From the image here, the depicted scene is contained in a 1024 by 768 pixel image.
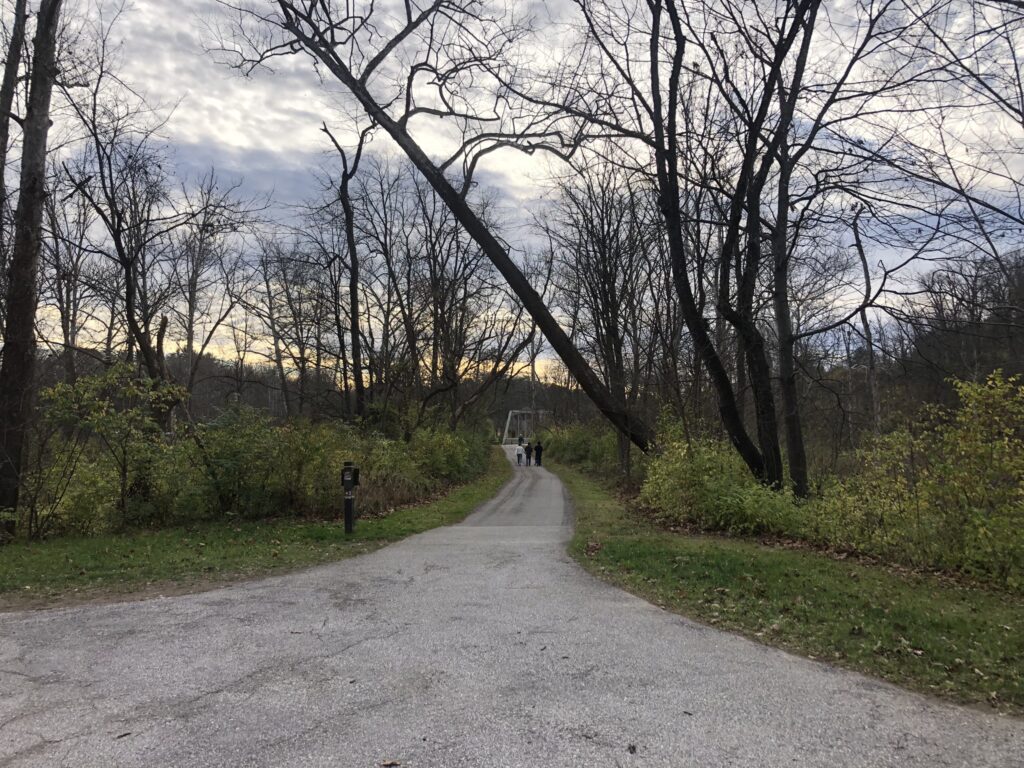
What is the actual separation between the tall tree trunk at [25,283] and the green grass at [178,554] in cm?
171

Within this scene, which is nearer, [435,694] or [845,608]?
[435,694]

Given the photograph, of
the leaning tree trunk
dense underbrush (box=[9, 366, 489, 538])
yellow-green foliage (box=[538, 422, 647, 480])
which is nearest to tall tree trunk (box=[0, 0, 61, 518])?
dense underbrush (box=[9, 366, 489, 538])

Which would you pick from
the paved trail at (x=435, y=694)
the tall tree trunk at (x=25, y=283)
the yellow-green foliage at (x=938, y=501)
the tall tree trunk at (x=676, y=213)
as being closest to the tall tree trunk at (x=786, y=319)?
the tall tree trunk at (x=676, y=213)

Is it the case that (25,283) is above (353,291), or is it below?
below

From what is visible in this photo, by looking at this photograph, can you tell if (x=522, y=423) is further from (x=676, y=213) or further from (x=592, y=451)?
(x=676, y=213)

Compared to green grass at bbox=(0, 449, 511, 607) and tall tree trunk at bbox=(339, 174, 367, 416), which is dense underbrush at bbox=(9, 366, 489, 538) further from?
tall tree trunk at bbox=(339, 174, 367, 416)

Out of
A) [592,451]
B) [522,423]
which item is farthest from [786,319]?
[522,423]

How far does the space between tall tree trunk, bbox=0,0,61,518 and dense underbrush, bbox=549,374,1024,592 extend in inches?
451

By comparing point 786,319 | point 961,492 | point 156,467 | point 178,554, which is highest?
point 786,319

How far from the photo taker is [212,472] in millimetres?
11555

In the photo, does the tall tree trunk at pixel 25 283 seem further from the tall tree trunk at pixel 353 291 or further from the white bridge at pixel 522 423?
the white bridge at pixel 522 423

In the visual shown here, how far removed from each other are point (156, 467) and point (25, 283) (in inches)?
143

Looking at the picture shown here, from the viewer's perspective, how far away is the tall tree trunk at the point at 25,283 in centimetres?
1000

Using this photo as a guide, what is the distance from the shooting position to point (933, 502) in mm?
7773
